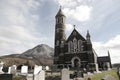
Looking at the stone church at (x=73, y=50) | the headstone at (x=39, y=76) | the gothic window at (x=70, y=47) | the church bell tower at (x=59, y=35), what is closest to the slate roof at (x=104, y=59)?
the stone church at (x=73, y=50)

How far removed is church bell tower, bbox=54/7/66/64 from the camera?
4381 centimetres

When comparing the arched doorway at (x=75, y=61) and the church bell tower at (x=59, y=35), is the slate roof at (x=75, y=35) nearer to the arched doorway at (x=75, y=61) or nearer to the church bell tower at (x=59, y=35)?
the church bell tower at (x=59, y=35)

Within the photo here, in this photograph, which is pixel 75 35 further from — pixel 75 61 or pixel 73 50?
pixel 75 61

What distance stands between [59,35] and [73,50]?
6.51 meters

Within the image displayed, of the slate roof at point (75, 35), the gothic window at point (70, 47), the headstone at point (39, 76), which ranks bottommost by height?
the headstone at point (39, 76)

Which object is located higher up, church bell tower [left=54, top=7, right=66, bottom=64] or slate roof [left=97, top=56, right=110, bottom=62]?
church bell tower [left=54, top=7, right=66, bottom=64]

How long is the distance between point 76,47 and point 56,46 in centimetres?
629

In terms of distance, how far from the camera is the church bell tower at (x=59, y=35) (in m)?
43.8

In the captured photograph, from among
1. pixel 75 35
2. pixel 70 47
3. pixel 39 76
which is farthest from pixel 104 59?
pixel 39 76

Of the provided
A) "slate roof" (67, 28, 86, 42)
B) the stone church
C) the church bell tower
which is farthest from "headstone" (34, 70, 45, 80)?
"slate roof" (67, 28, 86, 42)

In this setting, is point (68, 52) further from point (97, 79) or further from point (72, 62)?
point (97, 79)

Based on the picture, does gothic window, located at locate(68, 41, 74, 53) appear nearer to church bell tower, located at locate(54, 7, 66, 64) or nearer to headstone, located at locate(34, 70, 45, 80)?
church bell tower, located at locate(54, 7, 66, 64)

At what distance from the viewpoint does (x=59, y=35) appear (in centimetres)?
4534

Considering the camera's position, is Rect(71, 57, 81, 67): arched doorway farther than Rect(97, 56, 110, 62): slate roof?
No
